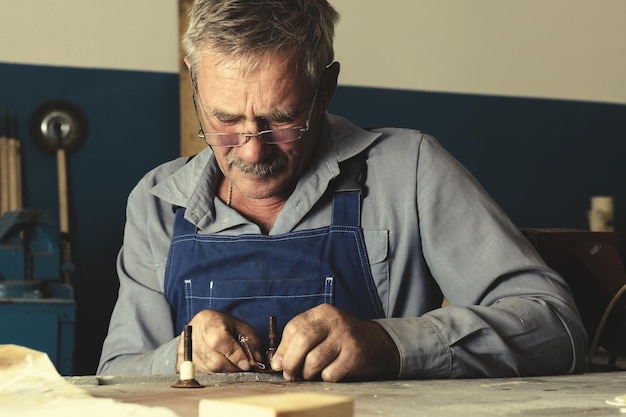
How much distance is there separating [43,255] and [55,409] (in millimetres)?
2828

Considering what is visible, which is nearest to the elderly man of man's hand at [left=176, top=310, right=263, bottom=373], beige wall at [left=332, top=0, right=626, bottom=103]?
man's hand at [left=176, top=310, right=263, bottom=373]

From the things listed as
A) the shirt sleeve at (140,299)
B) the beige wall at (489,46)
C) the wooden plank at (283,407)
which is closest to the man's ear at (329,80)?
the shirt sleeve at (140,299)

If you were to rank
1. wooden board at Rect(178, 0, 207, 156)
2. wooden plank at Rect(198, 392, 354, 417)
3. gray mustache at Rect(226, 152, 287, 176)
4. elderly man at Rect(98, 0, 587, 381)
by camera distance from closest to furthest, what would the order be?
wooden plank at Rect(198, 392, 354, 417)
elderly man at Rect(98, 0, 587, 381)
gray mustache at Rect(226, 152, 287, 176)
wooden board at Rect(178, 0, 207, 156)

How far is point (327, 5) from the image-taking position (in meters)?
2.05

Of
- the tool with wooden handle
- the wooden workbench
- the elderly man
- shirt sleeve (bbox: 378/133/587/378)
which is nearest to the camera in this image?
the wooden workbench

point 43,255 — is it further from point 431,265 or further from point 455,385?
point 455,385

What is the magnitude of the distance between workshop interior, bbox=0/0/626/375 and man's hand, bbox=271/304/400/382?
1.19m

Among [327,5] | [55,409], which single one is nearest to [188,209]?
[327,5]

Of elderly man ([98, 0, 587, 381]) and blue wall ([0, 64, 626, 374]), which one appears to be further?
blue wall ([0, 64, 626, 374])

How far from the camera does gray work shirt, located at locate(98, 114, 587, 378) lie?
69.7 inches

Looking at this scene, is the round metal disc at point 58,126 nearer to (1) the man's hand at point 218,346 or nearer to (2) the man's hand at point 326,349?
(1) the man's hand at point 218,346

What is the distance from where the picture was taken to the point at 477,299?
6.38ft

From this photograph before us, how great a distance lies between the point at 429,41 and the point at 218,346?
12.7 ft

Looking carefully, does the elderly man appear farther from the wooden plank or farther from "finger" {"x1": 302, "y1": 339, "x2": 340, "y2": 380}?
the wooden plank
